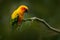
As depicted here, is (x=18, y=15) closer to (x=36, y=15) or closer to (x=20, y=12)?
(x=20, y=12)

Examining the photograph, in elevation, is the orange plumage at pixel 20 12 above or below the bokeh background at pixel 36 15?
below

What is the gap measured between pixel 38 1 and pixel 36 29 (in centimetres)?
35

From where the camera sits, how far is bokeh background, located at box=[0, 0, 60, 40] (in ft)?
8.57

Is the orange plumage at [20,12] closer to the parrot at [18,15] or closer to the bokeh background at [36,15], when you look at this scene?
the parrot at [18,15]

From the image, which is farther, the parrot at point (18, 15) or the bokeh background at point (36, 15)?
the bokeh background at point (36, 15)

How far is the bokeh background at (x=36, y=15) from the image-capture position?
2.61m

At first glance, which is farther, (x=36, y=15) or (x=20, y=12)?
(x=36, y=15)

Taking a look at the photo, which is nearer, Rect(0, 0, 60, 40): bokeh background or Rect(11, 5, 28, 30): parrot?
Rect(11, 5, 28, 30): parrot

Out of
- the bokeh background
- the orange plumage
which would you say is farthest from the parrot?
the bokeh background

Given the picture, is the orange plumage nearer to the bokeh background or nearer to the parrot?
the parrot

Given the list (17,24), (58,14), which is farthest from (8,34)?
(17,24)

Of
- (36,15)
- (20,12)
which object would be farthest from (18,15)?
(36,15)

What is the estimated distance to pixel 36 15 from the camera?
272 cm

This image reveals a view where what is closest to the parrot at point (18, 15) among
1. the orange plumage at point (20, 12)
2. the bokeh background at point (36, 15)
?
the orange plumage at point (20, 12)
